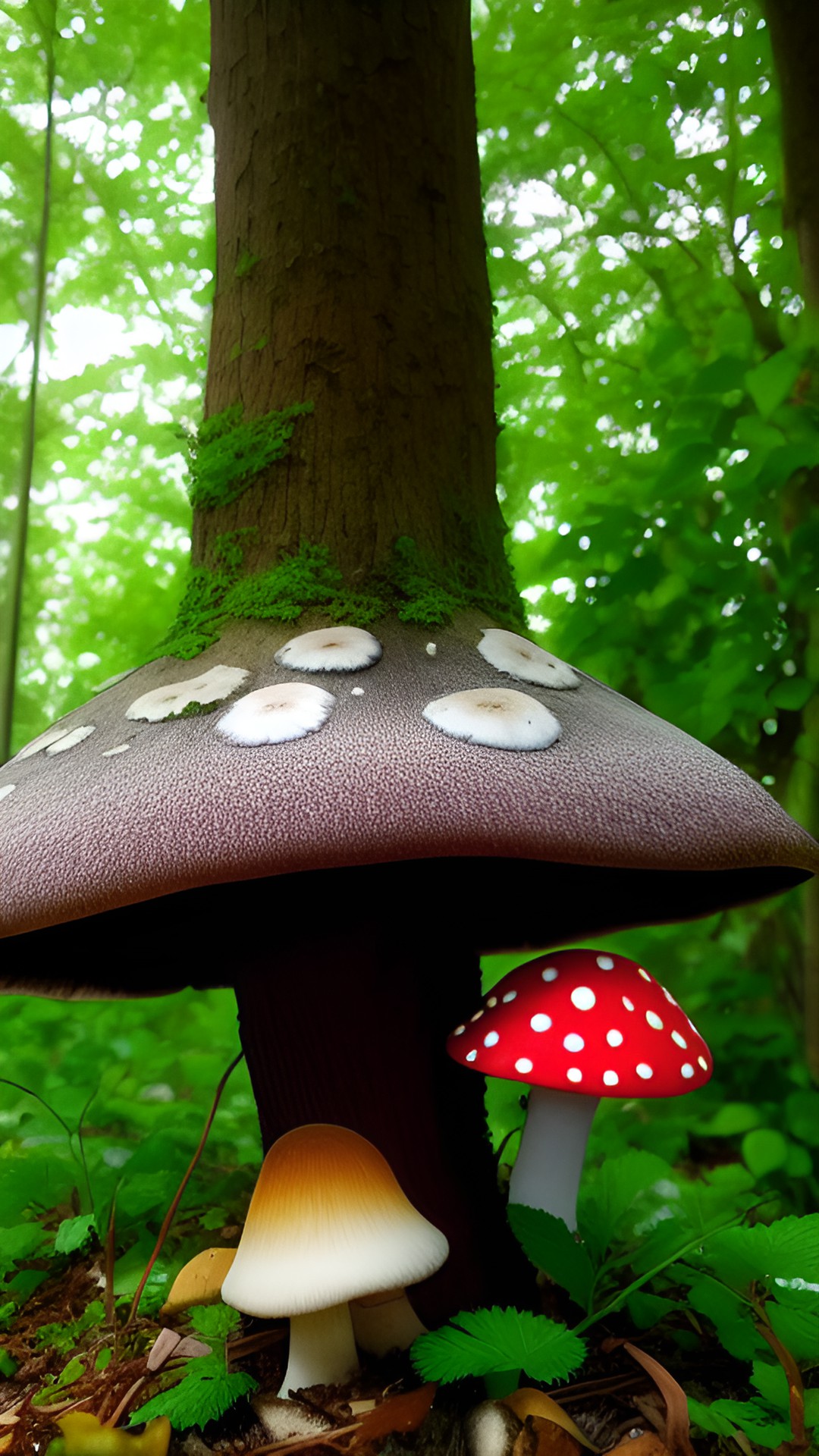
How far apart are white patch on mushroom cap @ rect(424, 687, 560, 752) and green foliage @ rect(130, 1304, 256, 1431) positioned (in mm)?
744

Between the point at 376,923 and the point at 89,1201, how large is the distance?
2.90 feet

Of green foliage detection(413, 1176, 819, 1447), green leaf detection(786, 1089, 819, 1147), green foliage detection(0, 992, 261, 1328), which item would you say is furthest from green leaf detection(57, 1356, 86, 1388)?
green leaf detection(786, 1089, 819, 1147)

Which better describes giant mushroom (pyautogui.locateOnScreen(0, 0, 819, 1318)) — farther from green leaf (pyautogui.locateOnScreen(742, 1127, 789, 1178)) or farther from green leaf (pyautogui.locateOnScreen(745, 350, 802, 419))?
green leaf (pyautogui.locateOnScreen(742, 1127, 789, 1178))

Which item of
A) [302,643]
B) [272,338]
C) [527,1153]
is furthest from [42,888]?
[272,338]

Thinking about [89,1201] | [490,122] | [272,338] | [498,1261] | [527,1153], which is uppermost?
[490,122]

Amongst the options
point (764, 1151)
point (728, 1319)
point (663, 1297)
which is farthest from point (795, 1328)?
point (764, 1151)

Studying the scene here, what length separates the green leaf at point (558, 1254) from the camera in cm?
103

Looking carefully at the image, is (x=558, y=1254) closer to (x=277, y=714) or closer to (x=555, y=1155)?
(x=555, y=1155)

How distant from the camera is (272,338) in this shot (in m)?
1.38

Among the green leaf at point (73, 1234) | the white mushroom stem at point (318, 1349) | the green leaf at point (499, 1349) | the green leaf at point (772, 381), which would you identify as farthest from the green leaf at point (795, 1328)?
the green leaf at point (772, 381)

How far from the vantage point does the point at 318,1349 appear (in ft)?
3.20

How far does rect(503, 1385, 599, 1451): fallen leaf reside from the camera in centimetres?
90

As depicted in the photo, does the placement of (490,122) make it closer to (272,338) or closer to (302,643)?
(272,338)

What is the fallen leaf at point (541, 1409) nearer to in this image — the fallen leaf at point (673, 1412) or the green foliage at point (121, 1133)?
the fallen leaf at point (673, 1412)
